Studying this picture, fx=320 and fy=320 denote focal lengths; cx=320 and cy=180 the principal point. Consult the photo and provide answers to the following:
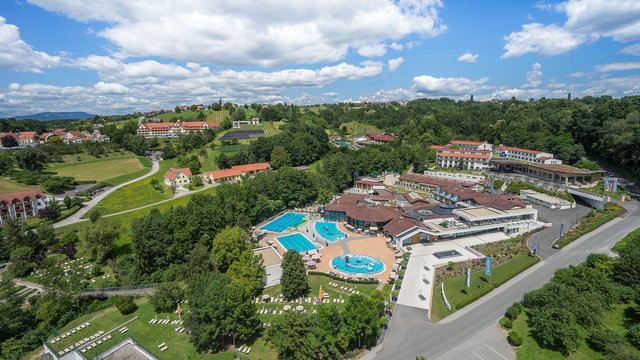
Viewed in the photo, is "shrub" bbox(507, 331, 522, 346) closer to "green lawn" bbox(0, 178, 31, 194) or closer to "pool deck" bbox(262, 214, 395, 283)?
"pool deck" bbox(262, 214, 395, 283)

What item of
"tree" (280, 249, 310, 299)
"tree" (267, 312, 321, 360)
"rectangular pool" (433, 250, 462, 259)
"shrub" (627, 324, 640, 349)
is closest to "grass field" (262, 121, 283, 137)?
"rectangular pool" (433, 250, 462, 259)

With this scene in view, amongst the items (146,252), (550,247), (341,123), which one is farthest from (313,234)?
(341,123)

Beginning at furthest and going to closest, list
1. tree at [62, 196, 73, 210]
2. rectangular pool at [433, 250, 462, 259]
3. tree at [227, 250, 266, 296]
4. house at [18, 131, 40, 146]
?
house at [18, 131, 40, 146] < tree at [62, 196, 73, 210] < rectangular pool at [433, 250, 462, 259] < tree at [227, 250, 266, 296]

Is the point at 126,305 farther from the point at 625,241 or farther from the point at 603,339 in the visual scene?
the point at 625,241

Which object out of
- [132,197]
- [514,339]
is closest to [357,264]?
[514,339]

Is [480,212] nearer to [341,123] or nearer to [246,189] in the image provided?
[246,189]

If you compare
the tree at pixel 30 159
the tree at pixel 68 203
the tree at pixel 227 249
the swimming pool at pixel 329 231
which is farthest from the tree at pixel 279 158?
the tree at pixel 30 159
